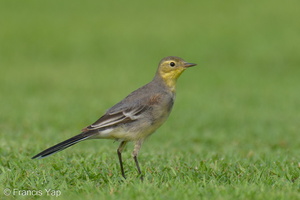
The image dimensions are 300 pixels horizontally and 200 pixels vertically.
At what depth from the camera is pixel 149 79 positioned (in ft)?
72.4

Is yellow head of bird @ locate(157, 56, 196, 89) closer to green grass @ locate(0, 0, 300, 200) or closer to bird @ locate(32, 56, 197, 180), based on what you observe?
bird @ locate(32, 56, 197, 180)

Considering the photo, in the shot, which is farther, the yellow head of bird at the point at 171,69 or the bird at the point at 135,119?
the yellow head of bird at the point at 171,69

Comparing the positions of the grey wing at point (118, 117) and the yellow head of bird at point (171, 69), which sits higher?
the yellow head of bird at point (171, 69)

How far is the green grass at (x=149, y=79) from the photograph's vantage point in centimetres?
710

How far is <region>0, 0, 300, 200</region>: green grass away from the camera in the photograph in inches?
279

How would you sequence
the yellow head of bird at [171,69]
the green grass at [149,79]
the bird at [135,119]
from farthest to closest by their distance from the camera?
the yellow head of bird at [171,69], the bird at [135,119], the green grass at [149,79]

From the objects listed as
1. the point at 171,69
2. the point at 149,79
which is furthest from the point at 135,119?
the point at 149,79

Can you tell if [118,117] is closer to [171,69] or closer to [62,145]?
[62,145]

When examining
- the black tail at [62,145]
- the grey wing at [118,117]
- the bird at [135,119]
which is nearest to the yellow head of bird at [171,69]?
the bird at [135,119]

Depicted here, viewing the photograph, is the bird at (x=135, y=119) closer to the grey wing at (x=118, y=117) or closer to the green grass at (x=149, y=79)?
the grey wing at (x=118, y=117)

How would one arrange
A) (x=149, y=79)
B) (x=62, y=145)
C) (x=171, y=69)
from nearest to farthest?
(x=62, y=145)
(x=171, y=69)
(x=149, y=79)

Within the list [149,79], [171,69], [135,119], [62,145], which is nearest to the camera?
[62,145]

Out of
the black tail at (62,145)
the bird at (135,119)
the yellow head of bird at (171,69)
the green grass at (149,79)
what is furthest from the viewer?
the yellow head of bird at (171,69)

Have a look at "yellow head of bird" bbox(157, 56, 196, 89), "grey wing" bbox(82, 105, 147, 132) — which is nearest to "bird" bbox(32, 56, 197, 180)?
"grey wing" bbox(82, 105, 147, 132)
